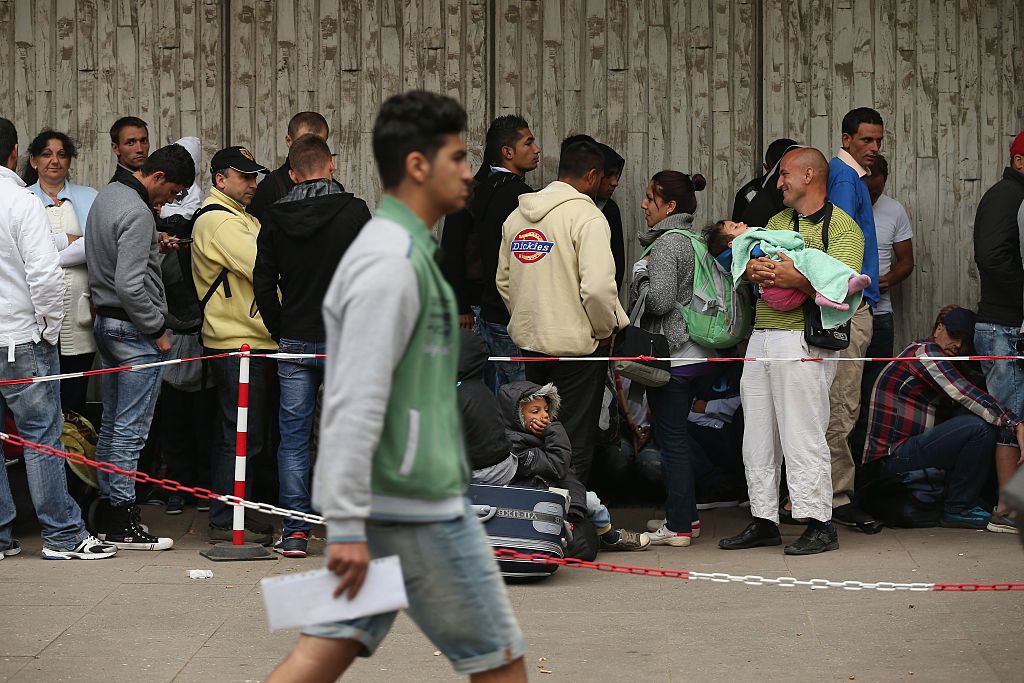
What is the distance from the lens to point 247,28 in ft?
32.3

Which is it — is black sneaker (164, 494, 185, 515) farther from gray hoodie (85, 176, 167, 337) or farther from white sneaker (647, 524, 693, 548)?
white sneaker (647, 524, 693, 548)

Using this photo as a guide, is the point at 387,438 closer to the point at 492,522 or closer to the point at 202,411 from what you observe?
the point at 492,522

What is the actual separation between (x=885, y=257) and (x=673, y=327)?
1.92m

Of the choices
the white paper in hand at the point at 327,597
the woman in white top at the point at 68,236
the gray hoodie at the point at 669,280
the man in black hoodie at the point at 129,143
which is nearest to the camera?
the white paper in hand at the point at 327,597

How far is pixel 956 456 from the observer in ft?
28.2

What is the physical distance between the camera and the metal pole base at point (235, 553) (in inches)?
306

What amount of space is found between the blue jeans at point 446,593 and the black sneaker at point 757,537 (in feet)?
14.7

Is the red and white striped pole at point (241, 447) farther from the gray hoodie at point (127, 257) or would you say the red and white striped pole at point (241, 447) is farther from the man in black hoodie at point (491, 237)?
the man in black hoodie at point (491, 237)

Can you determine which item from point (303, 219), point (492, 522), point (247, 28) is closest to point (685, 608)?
point (492, 522)

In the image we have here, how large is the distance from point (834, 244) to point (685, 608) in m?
2.26

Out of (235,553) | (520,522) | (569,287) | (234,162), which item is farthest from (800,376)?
(234,162)

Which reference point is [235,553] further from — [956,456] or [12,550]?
[956,456]

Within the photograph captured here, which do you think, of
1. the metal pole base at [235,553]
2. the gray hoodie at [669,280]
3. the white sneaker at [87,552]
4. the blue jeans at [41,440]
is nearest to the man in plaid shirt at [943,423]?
the gray hoodie at [669,280]

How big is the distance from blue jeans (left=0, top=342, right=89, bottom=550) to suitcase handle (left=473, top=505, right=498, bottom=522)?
88.9 inches
